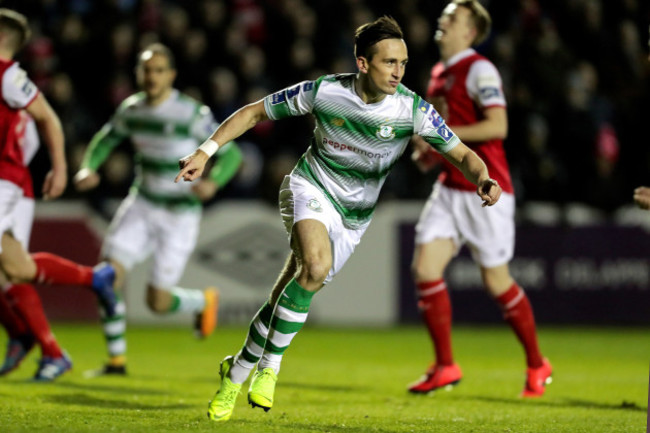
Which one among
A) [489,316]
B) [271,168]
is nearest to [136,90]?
[271,168]

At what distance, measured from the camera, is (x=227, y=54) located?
1438cm

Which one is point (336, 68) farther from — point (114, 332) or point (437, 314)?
point (437, 314)

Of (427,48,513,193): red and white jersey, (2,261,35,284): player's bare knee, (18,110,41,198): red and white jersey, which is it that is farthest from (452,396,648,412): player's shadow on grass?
(18,110,41,198): red and white jersey

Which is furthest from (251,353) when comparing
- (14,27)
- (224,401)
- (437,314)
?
(14,27)

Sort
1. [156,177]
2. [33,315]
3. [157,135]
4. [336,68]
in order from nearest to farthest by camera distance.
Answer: [33,315], [157,135], [156,177], [336,68]

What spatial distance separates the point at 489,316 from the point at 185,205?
5.17 meters

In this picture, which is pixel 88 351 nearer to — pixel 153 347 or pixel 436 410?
pixel 153 347

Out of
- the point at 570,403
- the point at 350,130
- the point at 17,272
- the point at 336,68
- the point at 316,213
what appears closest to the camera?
the point at 316,213

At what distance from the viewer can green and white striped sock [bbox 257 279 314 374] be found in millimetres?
5645

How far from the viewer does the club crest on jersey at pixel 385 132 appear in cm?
593

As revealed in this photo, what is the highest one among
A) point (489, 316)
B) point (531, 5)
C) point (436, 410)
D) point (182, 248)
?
point (531, 5)

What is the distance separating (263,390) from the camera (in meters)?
5.56

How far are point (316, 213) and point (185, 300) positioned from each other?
375 centimetres

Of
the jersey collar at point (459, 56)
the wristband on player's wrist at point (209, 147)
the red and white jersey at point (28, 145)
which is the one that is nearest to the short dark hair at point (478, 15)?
the jersey collar at point (459, 56)
